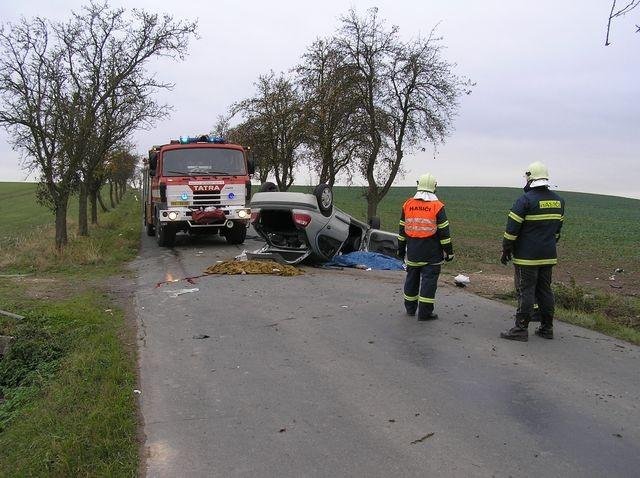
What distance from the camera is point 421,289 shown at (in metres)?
7.23

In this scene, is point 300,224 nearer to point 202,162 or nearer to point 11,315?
point 202,162

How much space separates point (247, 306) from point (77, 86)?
11.4m

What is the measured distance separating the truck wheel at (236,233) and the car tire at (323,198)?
15.7 ft

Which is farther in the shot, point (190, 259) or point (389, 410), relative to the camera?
point (190, 259)

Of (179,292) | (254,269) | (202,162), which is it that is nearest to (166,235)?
(202,162)

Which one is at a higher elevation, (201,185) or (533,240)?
(201,185)

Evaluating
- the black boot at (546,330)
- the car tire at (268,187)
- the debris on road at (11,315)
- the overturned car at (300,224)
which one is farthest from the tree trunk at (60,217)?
the black boot at (546,330)

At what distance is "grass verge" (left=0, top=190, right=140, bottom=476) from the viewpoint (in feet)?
12.5

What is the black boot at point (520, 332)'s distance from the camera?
632 cm

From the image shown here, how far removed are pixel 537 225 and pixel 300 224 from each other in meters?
5.71

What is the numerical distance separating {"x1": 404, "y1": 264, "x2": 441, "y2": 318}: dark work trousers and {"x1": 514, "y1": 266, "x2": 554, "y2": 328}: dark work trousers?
1.09 m

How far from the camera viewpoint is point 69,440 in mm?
3959

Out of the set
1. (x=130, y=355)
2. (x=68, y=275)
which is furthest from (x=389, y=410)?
(x=68, y=275)

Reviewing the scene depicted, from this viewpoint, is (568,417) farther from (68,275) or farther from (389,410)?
(68,275)
